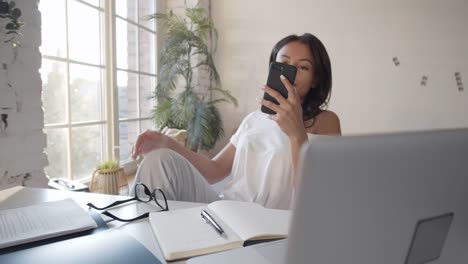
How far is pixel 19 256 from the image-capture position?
51 cm

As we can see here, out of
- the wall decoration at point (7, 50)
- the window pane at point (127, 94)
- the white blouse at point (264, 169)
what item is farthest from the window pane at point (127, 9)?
the white blouse at point (264, 169)

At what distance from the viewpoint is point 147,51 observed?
9.64 ft

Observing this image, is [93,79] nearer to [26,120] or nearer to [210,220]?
[26,120]

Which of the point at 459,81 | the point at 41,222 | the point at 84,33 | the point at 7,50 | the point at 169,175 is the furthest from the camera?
the point at 459,81

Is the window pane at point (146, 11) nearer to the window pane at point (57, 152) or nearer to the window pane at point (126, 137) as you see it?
the window pane at point (126, 137)

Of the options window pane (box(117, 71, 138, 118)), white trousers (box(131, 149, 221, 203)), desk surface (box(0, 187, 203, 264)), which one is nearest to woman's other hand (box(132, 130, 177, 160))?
white trousers (box(131, 149, 221, 203))

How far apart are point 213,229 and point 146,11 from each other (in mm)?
Answer: 2659

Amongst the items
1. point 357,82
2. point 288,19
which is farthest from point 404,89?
point 288,19

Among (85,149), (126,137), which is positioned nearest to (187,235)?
(85,149)

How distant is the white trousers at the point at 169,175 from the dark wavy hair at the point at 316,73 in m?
0.53

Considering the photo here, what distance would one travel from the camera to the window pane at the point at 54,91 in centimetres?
186

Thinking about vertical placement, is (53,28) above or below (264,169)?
above

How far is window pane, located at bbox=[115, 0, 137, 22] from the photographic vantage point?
2.49m

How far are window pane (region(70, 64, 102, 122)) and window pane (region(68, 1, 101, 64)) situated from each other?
0.24 feet
